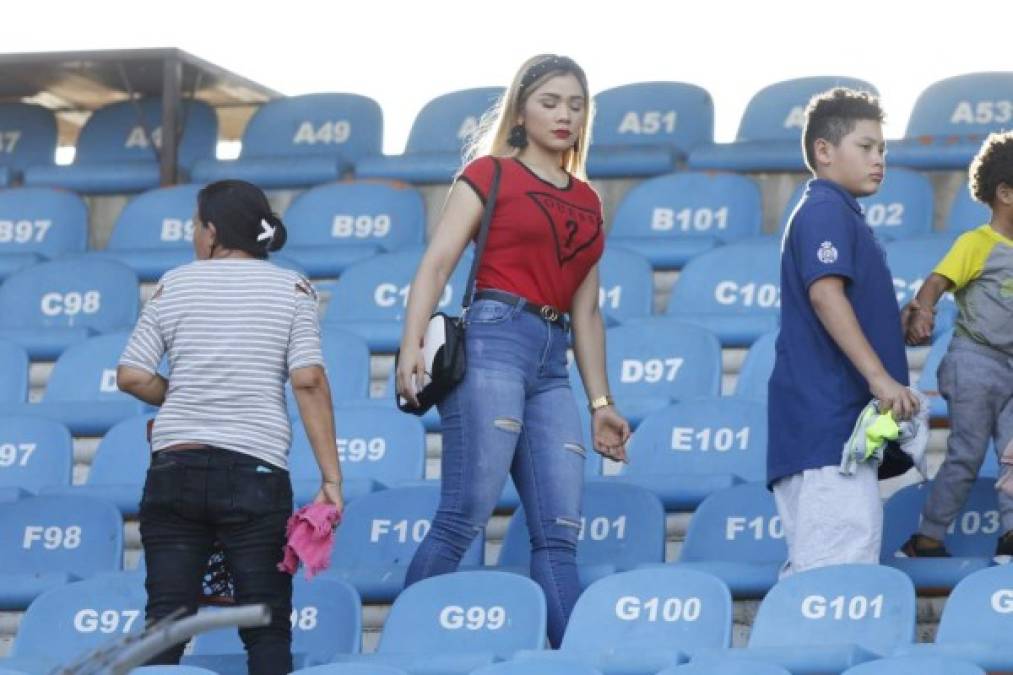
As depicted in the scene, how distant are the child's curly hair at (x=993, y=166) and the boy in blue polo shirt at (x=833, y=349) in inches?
18.2

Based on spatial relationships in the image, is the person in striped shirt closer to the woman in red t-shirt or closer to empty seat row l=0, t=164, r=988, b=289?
the woman in red t-shirt

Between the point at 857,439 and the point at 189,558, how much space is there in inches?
47.8

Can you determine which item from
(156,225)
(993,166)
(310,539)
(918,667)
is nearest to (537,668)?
(310,539)

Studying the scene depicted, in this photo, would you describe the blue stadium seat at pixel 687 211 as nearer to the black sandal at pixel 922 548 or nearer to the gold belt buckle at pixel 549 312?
the black sandal at pixel 922 548

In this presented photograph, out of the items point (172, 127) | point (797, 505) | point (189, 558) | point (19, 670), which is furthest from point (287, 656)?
point (172, 127)

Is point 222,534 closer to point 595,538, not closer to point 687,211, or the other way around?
point 595,538

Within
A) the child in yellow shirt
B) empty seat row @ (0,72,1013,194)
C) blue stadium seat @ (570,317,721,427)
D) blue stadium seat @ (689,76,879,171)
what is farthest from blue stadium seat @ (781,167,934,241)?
the child in yellow shirt

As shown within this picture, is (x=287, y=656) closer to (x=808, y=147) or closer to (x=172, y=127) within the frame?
(x=808, y=147)

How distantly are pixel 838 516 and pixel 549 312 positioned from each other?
2.27 feet

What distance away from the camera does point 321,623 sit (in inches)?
178

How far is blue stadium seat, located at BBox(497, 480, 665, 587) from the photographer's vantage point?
16.0ft

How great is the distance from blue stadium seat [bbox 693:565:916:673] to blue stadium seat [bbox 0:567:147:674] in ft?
4.40

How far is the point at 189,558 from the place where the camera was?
401cm

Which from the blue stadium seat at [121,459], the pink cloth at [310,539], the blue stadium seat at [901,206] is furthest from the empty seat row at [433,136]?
the pink cloth at [310,539]
